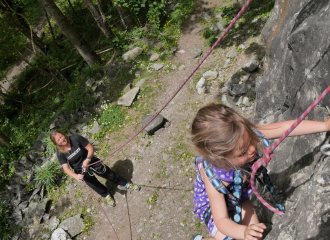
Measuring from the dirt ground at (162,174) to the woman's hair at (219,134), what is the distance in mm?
2898

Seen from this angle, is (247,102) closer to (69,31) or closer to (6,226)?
(69,31)

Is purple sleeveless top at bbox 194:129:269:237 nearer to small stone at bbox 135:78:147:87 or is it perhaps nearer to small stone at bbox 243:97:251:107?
small stone at bbox 243:97:251:107

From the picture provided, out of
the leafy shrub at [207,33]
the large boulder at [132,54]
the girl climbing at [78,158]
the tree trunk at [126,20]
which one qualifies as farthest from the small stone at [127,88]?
the girl climbing at [78,158]

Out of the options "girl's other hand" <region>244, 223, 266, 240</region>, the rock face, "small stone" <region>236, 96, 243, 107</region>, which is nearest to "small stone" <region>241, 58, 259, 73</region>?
"small stone" <region>236, 96, 243, 107</region>

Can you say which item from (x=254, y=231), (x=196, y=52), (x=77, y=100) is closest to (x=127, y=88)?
(x=77, y=100)

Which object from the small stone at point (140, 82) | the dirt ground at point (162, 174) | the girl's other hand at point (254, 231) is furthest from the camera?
the small stone at point (140, 82)

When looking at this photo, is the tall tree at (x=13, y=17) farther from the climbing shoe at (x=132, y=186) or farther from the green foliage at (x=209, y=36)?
the climbing shoe at (x=132, y=186)

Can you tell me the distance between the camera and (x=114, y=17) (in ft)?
36.3

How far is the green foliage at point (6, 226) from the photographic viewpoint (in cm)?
621

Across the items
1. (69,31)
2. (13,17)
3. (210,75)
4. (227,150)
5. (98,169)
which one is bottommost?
(210,75)

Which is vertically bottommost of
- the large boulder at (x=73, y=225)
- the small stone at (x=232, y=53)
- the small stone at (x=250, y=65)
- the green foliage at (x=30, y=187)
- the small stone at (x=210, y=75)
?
the large boulder at (x=73, y=225)

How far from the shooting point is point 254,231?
1.76m

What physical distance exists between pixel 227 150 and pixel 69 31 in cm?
797

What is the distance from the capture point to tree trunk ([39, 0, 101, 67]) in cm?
741
